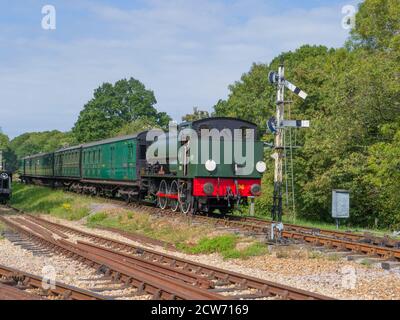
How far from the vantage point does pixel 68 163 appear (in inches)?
1518

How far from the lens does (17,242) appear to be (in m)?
15.1

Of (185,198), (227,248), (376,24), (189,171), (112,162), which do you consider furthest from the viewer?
(376,24)

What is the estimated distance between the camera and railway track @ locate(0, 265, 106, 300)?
7641 mm

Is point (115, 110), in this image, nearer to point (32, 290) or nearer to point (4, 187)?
point (4, 187)

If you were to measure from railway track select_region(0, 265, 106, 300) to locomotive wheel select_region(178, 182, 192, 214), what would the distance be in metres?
9.61

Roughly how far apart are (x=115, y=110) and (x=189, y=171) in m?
60.1

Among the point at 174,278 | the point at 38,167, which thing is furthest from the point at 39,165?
the point at 174,278

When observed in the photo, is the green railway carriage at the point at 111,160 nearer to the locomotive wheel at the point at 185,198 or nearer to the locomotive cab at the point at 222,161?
the locomotive wheel at the point at 185,198

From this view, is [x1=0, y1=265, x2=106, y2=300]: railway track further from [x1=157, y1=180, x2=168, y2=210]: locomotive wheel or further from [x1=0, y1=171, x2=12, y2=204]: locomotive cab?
[x1=0, y1=171, x2=12, y2=204]: locomotive cab

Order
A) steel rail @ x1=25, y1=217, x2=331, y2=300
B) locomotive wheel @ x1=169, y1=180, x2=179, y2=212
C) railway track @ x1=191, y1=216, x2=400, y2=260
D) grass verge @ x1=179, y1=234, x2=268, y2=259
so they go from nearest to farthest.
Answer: steel rail @ x1=25, y1=217, x2=331, y2=300 → railway track @ x1=191, y1=216, x2=400, y2=260 → grass verge @ x1=179, y1=234, x2=268, y2=259 → locomotive wheel @ x1=169, y1=180, x2=179, y2=212

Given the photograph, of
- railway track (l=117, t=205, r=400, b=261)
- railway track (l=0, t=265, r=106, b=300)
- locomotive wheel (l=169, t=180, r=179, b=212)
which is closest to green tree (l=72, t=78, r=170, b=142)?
locomotive wheel (l=169, t=180, r=179, b=212)

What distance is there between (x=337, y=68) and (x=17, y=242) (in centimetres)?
2794

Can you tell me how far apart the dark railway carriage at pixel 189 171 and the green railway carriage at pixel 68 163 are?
644 centimetres
